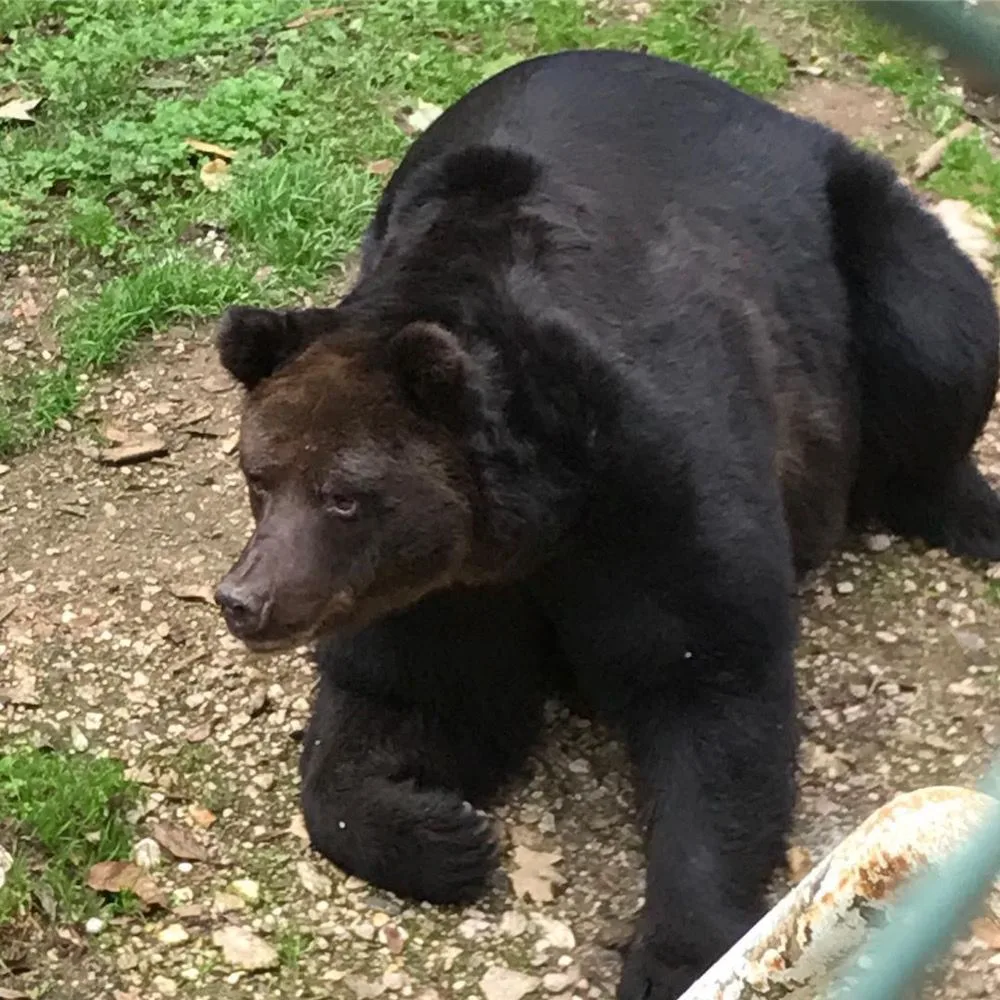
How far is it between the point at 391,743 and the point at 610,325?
1030 mm

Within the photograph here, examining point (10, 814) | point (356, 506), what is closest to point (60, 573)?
point (10, 814)

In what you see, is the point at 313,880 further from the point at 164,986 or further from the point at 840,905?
the point at 840,905

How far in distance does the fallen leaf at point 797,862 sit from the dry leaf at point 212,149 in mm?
3438

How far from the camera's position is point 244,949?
11.5 ft

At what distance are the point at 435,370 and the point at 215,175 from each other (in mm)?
3138

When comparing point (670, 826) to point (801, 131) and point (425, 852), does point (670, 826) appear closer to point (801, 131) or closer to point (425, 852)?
point (425, 852)

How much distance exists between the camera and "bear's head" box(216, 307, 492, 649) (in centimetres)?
302

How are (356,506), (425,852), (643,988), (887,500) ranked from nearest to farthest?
1. (356,506)
2. (643,988)
3. (425,852)
4. (887,500)

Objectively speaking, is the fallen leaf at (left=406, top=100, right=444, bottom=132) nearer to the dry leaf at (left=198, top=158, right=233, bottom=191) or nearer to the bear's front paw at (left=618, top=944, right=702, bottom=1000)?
the dry leaf at (left=198, top=158, right=233, bottom=191)

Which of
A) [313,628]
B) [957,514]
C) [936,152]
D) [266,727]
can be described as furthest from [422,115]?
[313,628]

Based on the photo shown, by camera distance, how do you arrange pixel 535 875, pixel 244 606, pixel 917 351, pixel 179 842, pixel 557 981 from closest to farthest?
pixel 244 606
pixel 557 981
pixel 535 875
pixel 179 842
pixel 917 351

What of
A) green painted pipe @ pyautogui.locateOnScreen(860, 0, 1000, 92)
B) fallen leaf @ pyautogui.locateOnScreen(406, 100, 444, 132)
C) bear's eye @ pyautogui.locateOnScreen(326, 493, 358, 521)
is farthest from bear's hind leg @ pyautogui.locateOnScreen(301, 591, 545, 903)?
fallen leaf @ pyautogui.locateOnScreen(406, 100, 444, 132)

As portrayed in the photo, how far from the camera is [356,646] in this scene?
3.61 m

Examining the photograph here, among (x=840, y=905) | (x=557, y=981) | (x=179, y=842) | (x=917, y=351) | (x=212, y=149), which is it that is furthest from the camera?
(x=212, y=149)
